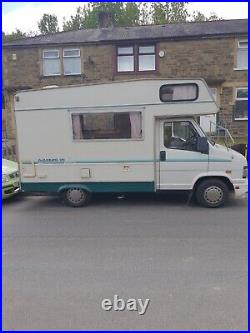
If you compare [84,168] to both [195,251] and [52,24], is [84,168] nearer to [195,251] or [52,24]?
[195,251]

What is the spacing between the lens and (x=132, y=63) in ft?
62.4

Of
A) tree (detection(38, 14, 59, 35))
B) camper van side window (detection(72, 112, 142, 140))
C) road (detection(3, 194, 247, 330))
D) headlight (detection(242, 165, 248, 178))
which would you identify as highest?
tree (detection(38, 14, 59, 35))

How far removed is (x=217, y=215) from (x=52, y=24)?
191 feet

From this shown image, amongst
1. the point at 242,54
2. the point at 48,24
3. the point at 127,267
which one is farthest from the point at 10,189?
the point at 48,24

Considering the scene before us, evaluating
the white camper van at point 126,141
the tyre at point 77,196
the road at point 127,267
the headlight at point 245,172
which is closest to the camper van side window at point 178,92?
the white camper van at point 126,141

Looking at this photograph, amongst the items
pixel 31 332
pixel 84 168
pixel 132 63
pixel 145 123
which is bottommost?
pixel 31 332

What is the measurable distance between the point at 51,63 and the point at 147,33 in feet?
20.5

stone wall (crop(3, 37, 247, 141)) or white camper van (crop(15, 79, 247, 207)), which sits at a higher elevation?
stone wall (crop(3, 37, 247, 141))

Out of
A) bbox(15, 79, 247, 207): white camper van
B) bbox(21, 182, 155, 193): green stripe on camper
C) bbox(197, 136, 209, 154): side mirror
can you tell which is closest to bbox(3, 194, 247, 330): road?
bbox(21, 182, 155, 193): green stripe on camper

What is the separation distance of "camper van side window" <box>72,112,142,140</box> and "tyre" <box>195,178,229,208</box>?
1869mm

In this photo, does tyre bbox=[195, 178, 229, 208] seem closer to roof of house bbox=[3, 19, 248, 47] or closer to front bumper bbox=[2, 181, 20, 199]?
front bumper bbox=[2, 181, 20, 199]

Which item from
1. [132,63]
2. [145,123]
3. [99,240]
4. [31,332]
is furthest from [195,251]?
[132,63]

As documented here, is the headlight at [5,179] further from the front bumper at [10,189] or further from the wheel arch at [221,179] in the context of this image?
the wheel arch at [221,179]

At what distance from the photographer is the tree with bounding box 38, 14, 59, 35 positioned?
55.8 m
